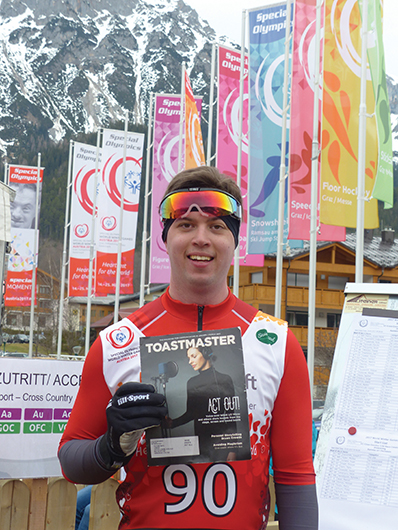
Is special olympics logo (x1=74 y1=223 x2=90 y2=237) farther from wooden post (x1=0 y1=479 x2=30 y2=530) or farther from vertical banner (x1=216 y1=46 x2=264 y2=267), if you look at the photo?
wooden post (x1=0 y1=479 x2=30 y2=530)

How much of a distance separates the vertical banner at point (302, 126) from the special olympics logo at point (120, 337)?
8605 mm

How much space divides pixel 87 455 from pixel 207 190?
3.25 ft

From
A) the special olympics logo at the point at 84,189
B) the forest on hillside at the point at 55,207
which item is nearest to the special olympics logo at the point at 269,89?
the special olympics logo at the point at 84,189

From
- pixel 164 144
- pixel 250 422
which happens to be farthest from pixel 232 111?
pixel 250 422

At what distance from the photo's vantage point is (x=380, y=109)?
376 inches

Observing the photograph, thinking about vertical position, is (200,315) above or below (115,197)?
below

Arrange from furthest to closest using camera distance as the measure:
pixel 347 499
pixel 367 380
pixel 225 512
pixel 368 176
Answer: pixel 368 176, pixel 367 380, pixel 347 499, pixel 225 512

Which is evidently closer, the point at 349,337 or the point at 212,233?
the point at 212,233

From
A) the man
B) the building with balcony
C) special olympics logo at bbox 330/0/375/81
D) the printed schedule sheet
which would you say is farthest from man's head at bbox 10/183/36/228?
the man

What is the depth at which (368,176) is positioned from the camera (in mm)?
9328

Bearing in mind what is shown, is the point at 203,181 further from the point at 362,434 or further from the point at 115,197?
the point at 115,197

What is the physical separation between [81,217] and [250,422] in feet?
74.5

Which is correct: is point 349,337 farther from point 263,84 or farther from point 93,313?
point 93,313

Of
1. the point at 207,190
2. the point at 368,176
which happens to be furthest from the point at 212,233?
the point at 368,176
